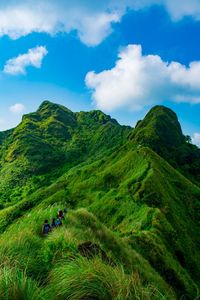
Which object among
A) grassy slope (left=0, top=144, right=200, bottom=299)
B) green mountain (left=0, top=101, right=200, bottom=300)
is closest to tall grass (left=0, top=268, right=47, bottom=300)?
green mountain (left=0, top=101, right=200, bottom=300)

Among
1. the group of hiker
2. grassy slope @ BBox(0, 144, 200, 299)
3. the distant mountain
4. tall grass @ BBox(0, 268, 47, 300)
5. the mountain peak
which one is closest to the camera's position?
tall grass @ BBox(0, 268, 47, 300)

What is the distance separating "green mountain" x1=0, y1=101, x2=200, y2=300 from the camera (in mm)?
6422

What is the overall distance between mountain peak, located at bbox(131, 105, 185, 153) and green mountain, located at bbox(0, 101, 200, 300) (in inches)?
22.3

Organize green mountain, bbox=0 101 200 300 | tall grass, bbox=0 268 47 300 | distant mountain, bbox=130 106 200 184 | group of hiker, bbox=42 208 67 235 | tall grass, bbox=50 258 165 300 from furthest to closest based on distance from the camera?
1. distant mountain, bbox=130 106 200 184
2. group of hiker, bbox=42 208 67 235
3. green mountain, bbox=0 101 200 300
4. tall grass, bbox=50 258 165 300
5. tall grass, bbox=0 268 47 300

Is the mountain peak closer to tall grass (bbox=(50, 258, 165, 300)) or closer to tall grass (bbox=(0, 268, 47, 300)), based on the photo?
tall grass (bbox=(50, 258, 165, 300))

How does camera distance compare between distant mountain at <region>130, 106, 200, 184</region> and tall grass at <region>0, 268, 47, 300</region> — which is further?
distant mountain at <region>130, 106, 200, 184</region>

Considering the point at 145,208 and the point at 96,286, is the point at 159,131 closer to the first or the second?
Result: the point at 145,208

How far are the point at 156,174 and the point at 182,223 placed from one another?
42.2ft

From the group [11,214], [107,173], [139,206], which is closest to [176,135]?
[107,173]

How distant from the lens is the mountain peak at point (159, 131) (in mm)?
125500

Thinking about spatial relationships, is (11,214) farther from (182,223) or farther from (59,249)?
(59,249)

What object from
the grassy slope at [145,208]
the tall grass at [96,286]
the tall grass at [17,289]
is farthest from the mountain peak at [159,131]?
the tall grass at [17,289]

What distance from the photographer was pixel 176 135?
15162 cm

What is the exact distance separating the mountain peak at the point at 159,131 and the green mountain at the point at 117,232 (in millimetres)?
567
